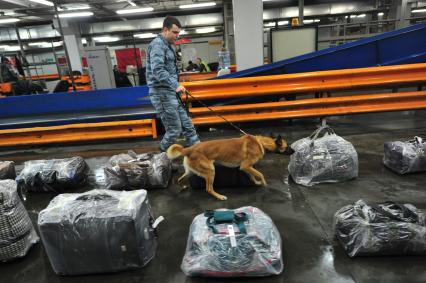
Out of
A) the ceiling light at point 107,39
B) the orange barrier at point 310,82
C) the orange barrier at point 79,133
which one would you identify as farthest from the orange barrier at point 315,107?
the ceiling light at point 107,39

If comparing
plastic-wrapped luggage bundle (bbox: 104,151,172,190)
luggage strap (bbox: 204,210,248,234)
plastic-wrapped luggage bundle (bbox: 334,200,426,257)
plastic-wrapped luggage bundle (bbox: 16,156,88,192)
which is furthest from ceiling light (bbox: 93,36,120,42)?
plastic-wrapped luggage bundle (bbox: 334,200,426,257)

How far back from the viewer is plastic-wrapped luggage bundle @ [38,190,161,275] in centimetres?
192

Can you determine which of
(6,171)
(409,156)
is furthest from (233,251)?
(6,171)

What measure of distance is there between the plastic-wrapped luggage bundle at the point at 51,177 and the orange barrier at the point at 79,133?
1749 mm

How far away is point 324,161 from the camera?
3020 millimetres

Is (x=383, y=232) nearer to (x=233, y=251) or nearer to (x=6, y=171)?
(x=233, y=251)

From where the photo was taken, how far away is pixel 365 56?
4988 millimetres

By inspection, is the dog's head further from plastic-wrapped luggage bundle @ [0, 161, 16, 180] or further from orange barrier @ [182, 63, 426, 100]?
plastic-wrapped luggage bundle @ [0, 161, 16, 180]

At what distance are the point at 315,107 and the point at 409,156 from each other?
209 cm

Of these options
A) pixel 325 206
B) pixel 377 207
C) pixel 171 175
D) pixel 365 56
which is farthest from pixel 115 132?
pixel 365 56

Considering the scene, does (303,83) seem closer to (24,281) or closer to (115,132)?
(115,132)

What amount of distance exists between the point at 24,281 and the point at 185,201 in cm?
151

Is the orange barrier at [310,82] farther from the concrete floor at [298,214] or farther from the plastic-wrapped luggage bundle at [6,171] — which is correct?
the plastic-wrapped luggage bundle at [6,171]

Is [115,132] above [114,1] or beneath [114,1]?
beneath
